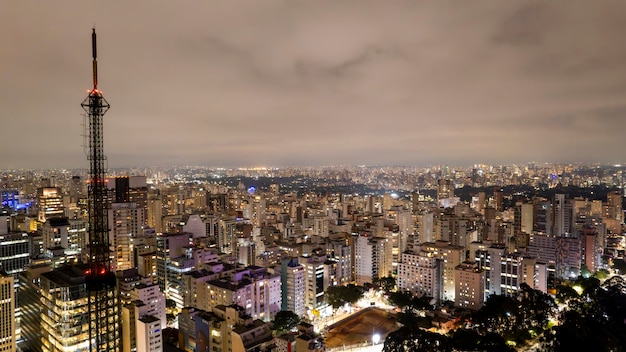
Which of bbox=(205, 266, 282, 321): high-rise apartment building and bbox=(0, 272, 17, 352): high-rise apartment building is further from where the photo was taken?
bbox=(205, 266, 282, 321): high-rise apartment building

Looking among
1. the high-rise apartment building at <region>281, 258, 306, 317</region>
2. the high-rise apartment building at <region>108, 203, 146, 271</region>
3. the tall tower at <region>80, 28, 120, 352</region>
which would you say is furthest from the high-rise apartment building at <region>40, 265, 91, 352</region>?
the high-rise apartment building at <region>108, 203, 146, 271</region>

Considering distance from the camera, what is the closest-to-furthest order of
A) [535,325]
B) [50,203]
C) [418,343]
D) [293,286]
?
[418,343] < [535,325] < [293,286] < [50,203]

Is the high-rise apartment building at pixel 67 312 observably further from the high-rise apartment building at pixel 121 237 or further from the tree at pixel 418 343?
the high-rise apartment building at pixel 121 237

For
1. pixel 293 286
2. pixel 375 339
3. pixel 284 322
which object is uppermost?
pixel 293 286

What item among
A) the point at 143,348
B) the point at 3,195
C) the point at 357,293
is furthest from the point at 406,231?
the point at 3,195

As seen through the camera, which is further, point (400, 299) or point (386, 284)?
point (386, 284)

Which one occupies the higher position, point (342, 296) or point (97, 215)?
point (97, 215)

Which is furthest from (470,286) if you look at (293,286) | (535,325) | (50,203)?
(50,203)

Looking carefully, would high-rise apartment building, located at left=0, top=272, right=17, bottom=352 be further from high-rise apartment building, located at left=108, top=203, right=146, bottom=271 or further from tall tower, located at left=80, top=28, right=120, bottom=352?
high-rise apartment building, located at left=108, top=203, right=146, bottom=271

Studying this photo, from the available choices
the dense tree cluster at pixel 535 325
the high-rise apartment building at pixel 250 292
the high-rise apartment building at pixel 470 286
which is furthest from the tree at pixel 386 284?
the high-rise apartment building at pixel 250 292

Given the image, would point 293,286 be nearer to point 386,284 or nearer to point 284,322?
point 284,322

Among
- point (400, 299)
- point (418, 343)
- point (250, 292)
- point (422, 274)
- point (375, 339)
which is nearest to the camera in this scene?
point (418, 343)
